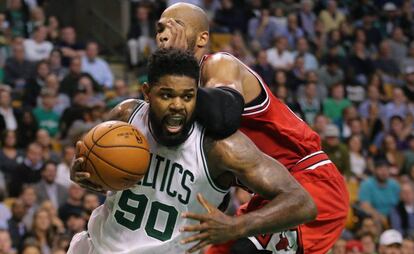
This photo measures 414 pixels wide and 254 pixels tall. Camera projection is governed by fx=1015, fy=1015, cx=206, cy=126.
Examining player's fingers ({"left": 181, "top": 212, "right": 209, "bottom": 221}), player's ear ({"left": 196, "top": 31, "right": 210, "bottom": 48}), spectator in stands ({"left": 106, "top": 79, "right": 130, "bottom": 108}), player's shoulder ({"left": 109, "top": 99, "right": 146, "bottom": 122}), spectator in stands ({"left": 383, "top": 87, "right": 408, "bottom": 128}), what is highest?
player's ear ({"left": 196, "top": 31, "right": 210, "bottom": 48})

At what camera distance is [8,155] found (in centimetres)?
1042

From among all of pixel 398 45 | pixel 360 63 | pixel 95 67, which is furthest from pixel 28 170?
pixel 398 45

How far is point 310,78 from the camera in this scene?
45.5 feet

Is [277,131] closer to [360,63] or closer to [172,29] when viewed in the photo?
[172,29]

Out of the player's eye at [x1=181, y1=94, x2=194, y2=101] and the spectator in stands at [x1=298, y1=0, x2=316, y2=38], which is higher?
the player's eye at [x1=181, y1=94, x2=194, y2=101]

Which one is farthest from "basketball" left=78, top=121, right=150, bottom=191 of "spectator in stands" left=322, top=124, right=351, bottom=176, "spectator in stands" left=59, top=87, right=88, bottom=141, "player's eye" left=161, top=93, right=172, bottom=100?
"spectator in stands" left=322, top=124, right=351, bottom=176

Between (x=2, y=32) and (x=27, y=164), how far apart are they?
301 centimetres

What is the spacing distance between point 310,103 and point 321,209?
7.83 m

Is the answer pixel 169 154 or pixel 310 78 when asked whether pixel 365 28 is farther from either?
pixel 169 154

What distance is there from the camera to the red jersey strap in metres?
5.59

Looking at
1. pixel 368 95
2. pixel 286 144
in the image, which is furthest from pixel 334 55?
pixel 286 144

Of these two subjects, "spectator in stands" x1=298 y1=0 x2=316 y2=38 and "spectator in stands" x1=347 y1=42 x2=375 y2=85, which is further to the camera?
"spectator in stands" x1=298 y1=0 x2=316 y2=38

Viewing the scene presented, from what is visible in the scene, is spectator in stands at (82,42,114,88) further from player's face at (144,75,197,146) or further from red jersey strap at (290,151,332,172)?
player's face at (144,75,197,146)

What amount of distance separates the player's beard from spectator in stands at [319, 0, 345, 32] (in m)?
12.1
